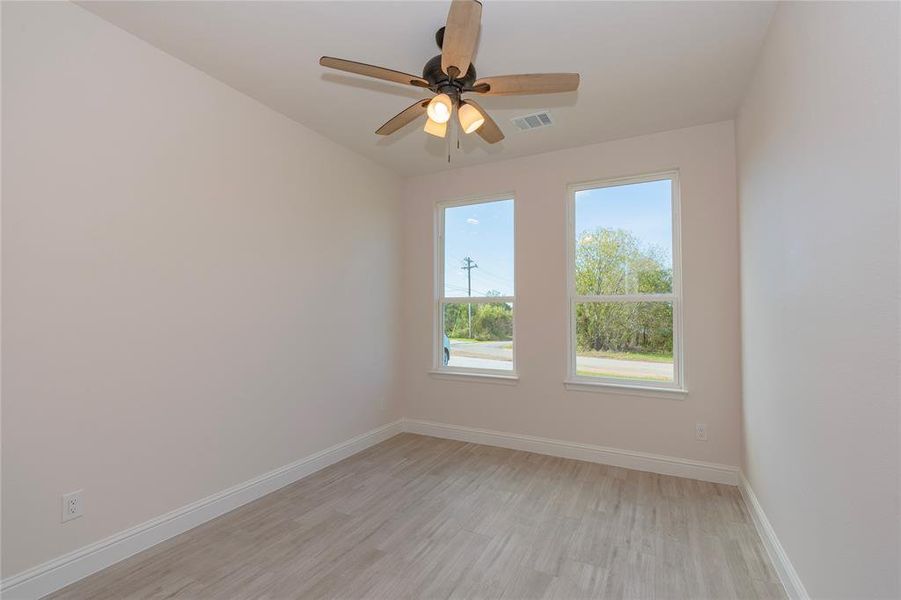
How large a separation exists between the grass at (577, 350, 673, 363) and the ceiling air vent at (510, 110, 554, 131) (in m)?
2.04

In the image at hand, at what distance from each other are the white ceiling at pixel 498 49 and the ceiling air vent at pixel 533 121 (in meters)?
0.07

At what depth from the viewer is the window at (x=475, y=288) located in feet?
13.9

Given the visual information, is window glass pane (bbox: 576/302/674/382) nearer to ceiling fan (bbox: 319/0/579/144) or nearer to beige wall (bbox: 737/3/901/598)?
beige wall (bbox: 737/3/901/598)

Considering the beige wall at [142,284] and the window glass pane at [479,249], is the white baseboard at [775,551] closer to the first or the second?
the window glass pane at [479,249]

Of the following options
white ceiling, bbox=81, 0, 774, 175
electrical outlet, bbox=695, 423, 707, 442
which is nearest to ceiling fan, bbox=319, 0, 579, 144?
white ceiling, bbox=81, 0, 774, 175

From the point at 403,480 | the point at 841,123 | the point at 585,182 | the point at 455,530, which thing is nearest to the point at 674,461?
the point at 455,530

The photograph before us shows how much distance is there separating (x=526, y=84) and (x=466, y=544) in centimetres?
251

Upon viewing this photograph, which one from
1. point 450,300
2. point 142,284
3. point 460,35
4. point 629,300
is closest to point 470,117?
point 460,35

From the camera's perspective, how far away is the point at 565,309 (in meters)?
3.84

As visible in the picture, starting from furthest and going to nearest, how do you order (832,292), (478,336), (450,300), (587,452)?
(450,300)
(478,336)
(587,452)
(832,292)

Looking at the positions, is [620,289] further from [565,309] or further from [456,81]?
[456,81]

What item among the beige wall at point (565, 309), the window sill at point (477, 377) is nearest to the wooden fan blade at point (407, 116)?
the beige wall at point (565, 309)

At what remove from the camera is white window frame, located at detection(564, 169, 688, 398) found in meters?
3.45

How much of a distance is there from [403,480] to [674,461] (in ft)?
7.25
